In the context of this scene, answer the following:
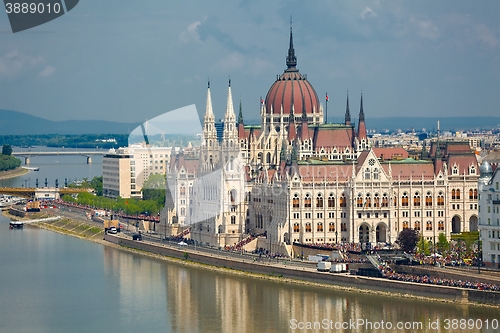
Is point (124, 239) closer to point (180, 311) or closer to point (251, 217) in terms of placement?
point (251, 217)

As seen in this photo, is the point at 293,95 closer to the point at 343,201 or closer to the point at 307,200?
the point at 343,201

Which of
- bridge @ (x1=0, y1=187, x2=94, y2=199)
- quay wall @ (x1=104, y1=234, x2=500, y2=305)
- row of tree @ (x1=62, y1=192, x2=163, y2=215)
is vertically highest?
bridge @ (x1=0, y1=187, x2=94, y2=199)

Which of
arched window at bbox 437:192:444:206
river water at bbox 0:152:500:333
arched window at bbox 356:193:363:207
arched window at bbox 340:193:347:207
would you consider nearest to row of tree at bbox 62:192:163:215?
river water at bbox 0:152:500:333

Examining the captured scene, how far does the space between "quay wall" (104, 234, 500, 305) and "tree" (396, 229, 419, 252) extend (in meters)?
7.38

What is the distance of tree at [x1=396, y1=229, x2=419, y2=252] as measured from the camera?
3418 inches

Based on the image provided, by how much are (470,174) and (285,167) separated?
12.0 metres

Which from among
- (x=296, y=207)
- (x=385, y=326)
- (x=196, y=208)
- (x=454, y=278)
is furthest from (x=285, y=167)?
(x=385, y=326)

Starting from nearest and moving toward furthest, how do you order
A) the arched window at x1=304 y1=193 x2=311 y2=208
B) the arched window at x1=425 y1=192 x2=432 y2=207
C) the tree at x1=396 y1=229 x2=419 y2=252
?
the tree at x1=396 y1=229 x2=419 y2=252 → the arched window at x1=304 y1=193 x2=311 y2=208 → the arched window at x1=425 y1=192 x2=432 y2=207

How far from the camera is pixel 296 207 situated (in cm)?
9038

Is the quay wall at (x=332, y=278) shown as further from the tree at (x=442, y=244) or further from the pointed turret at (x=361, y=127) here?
the pointed turret at (x=361, y=127)

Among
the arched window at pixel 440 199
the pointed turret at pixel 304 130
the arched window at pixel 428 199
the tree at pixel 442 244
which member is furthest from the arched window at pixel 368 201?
the pointed turret at pixel 304 130

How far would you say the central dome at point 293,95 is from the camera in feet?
349

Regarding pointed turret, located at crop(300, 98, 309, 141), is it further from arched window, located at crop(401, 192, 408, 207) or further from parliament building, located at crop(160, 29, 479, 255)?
arched window, located at crop(401, 192, 408, 207)

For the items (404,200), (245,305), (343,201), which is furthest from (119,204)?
(245,305)
